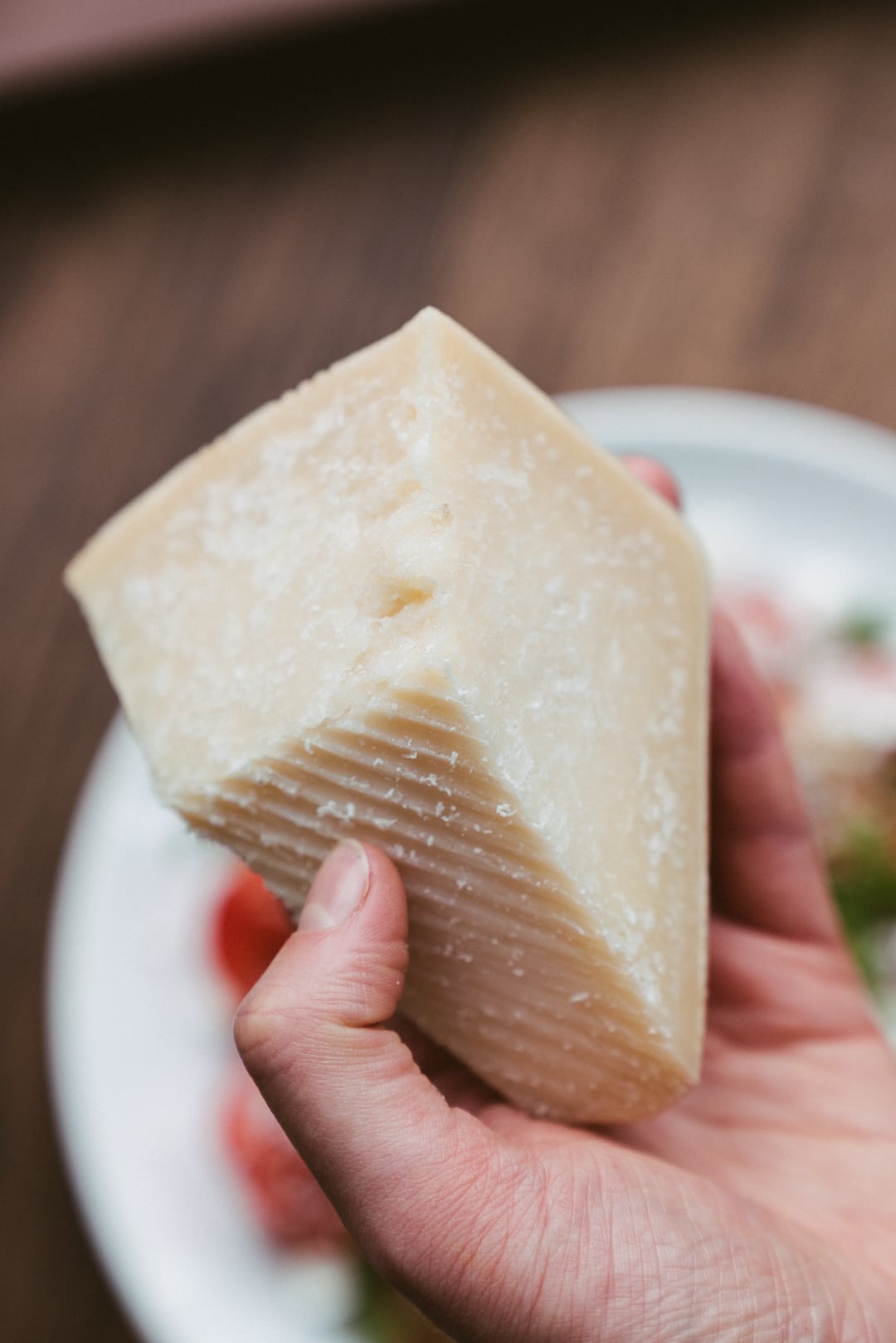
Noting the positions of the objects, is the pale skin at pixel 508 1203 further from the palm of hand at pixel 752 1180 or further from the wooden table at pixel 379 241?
the wooden table at pixel 379 241

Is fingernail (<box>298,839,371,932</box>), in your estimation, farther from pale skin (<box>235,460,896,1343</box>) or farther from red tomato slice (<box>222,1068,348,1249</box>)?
red tomato slice (<box>222,1068,348,1249</box>)

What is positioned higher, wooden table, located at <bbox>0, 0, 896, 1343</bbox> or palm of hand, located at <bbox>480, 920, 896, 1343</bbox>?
wooden table, located at <bbox>0, 0, 896, 1343</bbox>

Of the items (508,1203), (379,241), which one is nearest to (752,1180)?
(508,1203)

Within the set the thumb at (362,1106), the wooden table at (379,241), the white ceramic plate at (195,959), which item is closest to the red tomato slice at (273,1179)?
the white ceramic plate at (195,959)

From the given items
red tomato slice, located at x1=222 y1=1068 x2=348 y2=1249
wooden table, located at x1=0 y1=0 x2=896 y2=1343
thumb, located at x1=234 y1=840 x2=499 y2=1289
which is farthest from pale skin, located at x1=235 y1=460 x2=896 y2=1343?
wooden table, located at x1=0 y1=0 x2=896 y2=1343

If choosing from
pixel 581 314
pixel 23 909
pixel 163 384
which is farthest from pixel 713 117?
pixel 23 909
